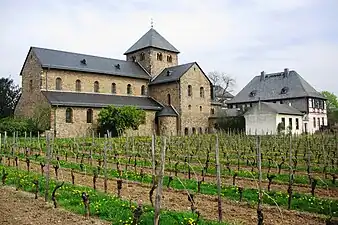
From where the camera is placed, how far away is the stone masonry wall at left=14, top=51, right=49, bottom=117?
37.2m

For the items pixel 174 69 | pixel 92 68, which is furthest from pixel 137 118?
pixel 174 69

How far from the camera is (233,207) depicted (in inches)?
344

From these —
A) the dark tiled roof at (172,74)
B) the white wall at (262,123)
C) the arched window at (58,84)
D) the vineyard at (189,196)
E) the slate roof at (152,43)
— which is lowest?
the vineyard at (189,196)

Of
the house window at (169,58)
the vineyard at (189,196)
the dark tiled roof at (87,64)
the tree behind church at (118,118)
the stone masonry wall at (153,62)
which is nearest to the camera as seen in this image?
the vineyard at (189,196)

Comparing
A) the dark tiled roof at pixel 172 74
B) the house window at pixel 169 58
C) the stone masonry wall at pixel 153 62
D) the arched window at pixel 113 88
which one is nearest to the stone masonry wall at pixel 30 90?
the arched window at pixel 113 88

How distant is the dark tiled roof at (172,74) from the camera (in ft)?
148

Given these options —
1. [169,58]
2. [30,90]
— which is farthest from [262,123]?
[30,90]

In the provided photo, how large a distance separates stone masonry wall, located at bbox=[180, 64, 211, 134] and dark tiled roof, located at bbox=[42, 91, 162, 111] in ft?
10.6

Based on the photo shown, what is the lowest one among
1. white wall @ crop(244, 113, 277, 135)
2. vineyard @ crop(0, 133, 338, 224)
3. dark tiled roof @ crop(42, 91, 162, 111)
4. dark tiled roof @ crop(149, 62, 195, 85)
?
vineyard @ crop(0, 133, 338, 224)

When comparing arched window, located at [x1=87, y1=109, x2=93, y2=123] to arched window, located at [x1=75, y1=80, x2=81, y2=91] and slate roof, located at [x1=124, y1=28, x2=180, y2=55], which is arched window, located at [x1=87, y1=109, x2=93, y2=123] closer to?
arched window, located at [x1=75, y1=80, x2=81, y2=91]

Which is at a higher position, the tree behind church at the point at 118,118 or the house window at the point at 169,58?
the house window at the point at 169,58

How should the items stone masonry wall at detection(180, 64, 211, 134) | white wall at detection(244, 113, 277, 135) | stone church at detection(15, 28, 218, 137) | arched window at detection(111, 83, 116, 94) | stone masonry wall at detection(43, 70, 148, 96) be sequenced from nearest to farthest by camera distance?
1. stone church at detection(15, 28, 218, 137)
2. stone masonry wall at detection(43, 70, 148, 96)
3. arched window at detection(111, 83, 116, 94)
4. white wall at detection(244, 113, 277, 135)
5. stone masonry wall at detection(180, 64, 211, 134)

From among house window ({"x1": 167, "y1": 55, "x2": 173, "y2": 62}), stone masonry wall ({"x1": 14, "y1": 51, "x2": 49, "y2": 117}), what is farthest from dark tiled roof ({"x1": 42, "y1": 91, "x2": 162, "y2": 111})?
house window ({"x1": 167, "y1": 55, "x2": 173, "y2": 62})

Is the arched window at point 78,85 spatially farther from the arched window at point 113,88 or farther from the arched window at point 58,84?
the arched window at point 113,88
